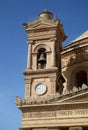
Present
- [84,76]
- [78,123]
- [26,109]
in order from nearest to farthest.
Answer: [78,123]
[26,109]
[84,76]

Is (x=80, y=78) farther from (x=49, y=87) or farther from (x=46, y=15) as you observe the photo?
(x=46, y=15)

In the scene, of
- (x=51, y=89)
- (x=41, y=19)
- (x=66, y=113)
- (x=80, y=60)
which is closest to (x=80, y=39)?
(x=80, y=60)

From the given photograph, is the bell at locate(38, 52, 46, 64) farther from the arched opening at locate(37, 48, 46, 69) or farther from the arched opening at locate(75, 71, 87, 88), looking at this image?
the arched opening at locate(75, 71, 87, 88)

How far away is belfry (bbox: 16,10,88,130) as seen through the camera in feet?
78.7

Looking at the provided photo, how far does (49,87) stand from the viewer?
27188 millimetres

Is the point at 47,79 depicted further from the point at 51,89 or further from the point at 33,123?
the point at 33,123

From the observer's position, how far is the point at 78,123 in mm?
23500

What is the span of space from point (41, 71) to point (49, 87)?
144cm

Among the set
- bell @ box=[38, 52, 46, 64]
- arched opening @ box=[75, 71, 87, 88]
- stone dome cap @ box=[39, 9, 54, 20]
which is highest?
stone dome cap @ box=[39, 9, 54, 20]

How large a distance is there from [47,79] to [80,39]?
5.53 meters

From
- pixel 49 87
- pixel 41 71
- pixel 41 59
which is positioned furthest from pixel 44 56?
pixel 49 87

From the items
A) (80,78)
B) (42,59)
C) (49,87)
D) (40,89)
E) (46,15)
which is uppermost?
(46,15)

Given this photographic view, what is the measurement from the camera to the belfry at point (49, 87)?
24.0 m

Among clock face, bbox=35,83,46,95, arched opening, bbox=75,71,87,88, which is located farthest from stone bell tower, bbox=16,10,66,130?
arched opening, bbox=75,71,87,88
